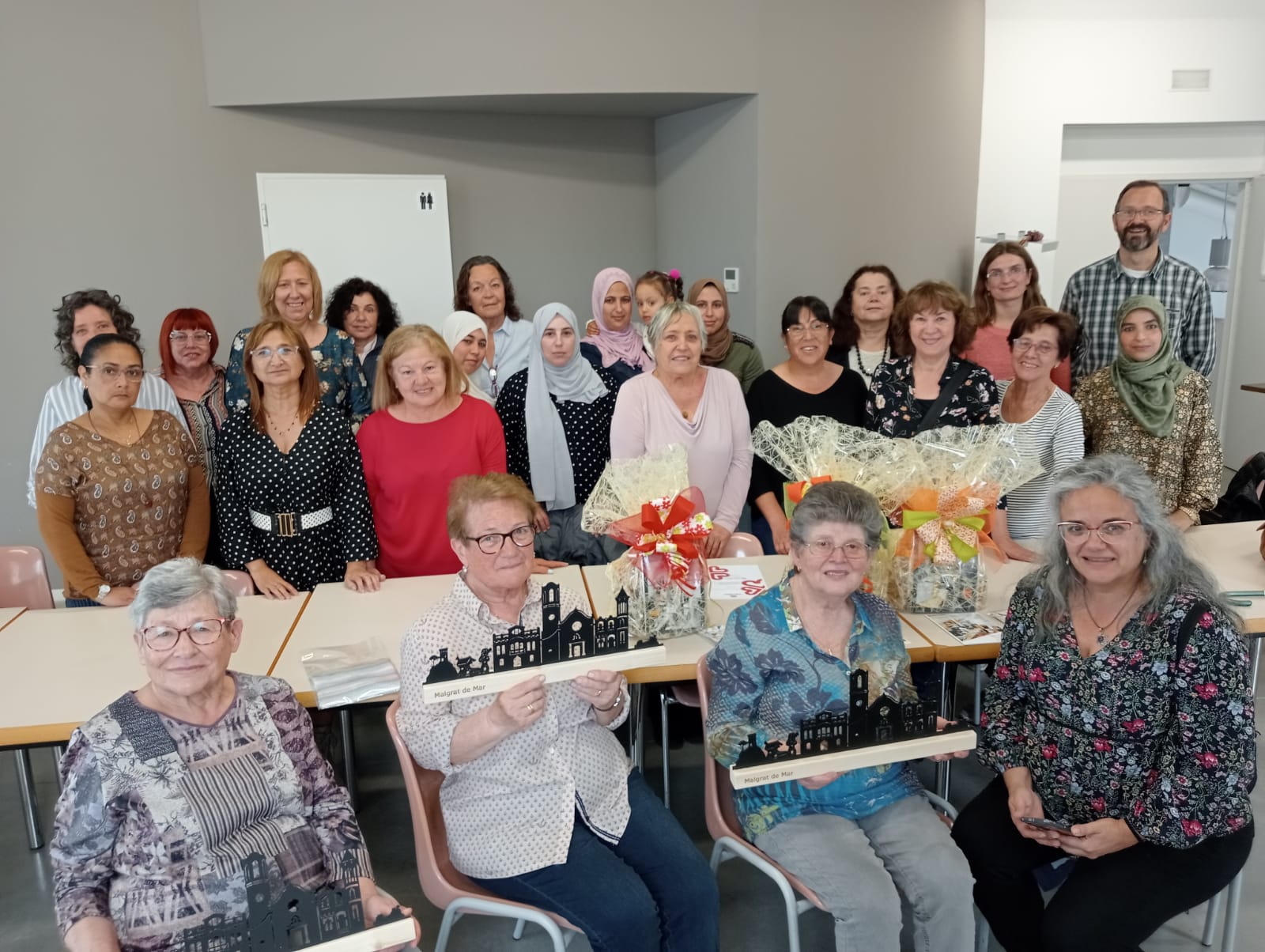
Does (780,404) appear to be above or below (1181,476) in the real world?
above

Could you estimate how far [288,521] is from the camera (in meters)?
3.13

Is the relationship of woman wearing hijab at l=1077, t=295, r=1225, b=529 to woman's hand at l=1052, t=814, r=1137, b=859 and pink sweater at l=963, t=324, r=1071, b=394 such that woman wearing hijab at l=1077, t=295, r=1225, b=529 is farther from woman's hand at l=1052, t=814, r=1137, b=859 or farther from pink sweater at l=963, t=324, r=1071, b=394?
woman's hand at l=1052, t=814, r=1137, b=859

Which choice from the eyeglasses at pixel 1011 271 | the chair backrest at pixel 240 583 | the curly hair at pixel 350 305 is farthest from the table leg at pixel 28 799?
the eyeglasses at pixel 1011 271

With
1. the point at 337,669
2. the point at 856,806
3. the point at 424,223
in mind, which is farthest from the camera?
the point at 424,223

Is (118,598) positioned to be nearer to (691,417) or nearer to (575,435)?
(575,435)

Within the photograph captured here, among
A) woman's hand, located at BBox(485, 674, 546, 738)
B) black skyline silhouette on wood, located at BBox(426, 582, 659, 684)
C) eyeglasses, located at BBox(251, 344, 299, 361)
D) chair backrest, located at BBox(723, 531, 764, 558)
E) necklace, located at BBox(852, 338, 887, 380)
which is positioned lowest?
chair backrest, located at BBox(723, 531, 764, 558)

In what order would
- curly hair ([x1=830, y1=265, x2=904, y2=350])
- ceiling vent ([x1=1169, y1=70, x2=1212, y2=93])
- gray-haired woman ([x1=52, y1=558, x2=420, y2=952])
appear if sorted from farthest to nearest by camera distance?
ceiling vent ([x1=1169, y1=70, x2=1212, y2=93]) → curly hair ([x1=830, y1=265, x2=904, y2=350]) → gray-haired woman ([x1=52, y1=558, x2=420, y2=952])

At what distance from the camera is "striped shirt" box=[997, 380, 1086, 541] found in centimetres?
344

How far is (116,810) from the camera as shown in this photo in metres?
1.75

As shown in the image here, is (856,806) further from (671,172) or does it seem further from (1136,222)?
(671,172)

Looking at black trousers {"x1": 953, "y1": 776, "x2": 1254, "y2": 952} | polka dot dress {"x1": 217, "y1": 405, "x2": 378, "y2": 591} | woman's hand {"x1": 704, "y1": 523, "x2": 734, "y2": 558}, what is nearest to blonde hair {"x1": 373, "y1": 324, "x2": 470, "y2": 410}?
polka dot dress {"x1": 217, "y1": 405, "x2": 378, "y2": 591}

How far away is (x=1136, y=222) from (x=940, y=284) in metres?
1.74

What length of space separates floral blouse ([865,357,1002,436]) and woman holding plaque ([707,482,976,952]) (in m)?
1.38

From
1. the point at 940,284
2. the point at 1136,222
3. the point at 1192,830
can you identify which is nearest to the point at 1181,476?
the point at 940,284
